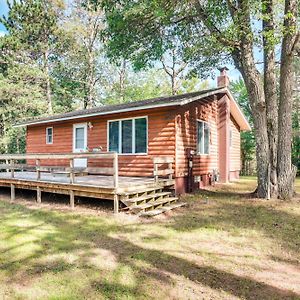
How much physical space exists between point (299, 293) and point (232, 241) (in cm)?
185

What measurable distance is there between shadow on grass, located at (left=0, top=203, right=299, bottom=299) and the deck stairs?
0.97m

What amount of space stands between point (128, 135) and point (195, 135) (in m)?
2.58

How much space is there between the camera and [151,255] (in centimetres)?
439

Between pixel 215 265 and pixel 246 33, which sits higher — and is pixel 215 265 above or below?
below

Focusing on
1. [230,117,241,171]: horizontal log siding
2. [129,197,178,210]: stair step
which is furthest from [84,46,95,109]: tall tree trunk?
[129,197,178,210]: stair step

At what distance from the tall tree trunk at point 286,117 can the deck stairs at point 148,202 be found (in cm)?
336

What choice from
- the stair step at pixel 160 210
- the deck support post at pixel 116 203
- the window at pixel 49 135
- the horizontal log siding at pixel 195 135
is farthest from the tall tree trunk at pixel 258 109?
the window at pixel 49 135

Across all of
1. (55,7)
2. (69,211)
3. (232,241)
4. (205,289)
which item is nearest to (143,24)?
(69,211)

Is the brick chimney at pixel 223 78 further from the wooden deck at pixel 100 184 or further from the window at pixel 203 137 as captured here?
the wooden deck at pixel 100 184

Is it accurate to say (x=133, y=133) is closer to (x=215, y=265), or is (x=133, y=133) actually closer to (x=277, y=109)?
(x=277, y=109)

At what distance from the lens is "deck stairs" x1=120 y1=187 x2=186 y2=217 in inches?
269

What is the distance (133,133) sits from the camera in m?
10.4

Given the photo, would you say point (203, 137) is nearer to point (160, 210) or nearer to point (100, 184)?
point (160, 210)

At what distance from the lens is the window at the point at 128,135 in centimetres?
1011
